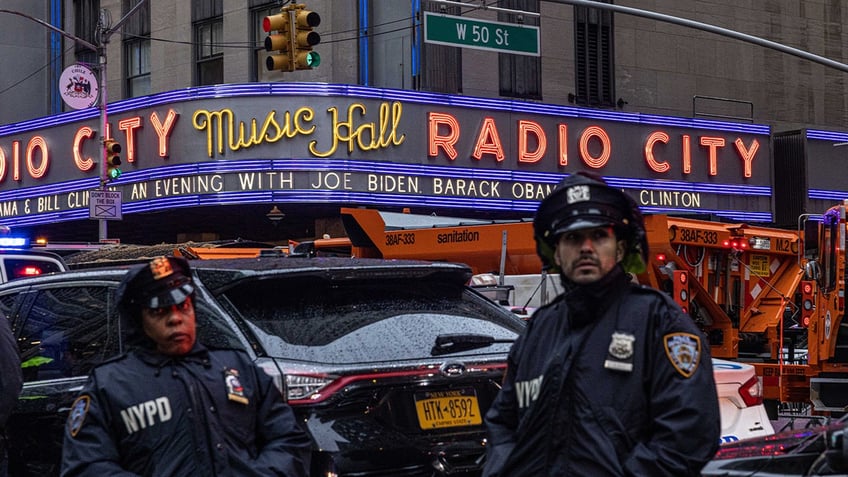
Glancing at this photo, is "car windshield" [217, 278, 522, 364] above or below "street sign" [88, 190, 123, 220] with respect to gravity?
below

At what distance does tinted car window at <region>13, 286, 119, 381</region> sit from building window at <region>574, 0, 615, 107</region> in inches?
1086

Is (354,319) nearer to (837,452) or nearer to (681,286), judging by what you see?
(837,452)

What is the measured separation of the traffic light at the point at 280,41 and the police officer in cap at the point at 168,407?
49.8ft

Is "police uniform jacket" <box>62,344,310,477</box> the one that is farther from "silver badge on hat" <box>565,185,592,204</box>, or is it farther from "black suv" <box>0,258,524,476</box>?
"black suv" <box>0,258,524,476</box>

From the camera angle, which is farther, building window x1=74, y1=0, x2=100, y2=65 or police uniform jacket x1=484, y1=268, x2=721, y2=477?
building window x1=74, y1=0, x2=100, y2=65

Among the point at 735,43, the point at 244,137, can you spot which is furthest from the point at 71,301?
the point at 735,43

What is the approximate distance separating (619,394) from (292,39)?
16303 mm

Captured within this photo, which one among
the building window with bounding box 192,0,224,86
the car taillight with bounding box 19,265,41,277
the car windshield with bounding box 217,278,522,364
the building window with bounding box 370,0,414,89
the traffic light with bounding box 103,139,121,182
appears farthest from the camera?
the building window with bounding box 192,0,224,86

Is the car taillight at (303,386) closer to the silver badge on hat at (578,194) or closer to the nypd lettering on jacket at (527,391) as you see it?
the nypd lettering on jacket at (527,391)

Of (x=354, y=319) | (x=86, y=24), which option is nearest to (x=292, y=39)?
(x=354, y=319)

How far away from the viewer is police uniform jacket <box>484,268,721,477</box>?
3689 mm

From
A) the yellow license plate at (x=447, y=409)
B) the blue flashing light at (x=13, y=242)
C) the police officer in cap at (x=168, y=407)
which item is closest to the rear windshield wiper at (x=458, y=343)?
the yellow license plate at (x=447, y=409)

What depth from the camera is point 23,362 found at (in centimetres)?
711

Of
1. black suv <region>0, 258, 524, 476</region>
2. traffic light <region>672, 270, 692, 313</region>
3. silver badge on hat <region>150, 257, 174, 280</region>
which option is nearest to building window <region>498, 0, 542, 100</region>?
traffic light <region>672, 270, 692, 313</region>
